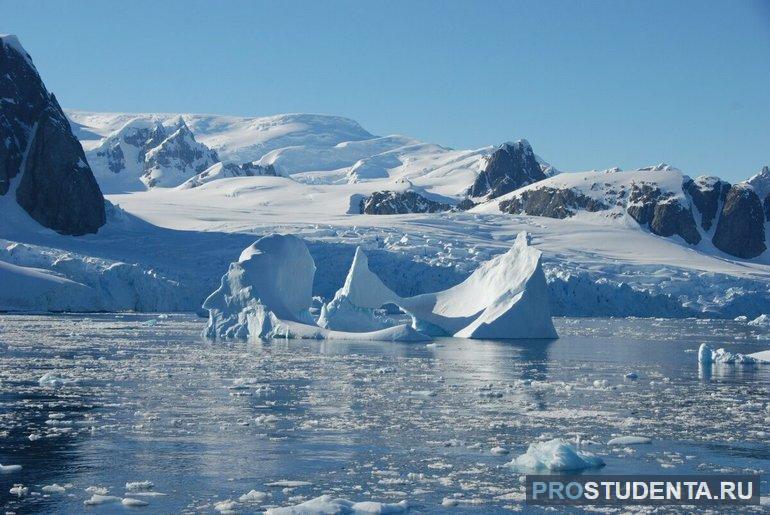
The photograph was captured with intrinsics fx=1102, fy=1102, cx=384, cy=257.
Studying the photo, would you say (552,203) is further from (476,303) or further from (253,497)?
(253,497)

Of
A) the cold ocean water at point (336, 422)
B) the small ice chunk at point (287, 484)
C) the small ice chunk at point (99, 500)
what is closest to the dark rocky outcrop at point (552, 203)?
the cold ocean water at point (336, 422)

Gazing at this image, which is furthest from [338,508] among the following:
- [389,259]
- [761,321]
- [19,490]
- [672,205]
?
[672,205]

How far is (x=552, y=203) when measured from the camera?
9300cm

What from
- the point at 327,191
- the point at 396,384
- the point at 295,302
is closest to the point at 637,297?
the point at 295,302

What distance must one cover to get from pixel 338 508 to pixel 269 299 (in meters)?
22.7

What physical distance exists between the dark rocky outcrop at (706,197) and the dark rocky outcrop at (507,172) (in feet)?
92.3

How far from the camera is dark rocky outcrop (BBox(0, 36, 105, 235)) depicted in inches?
2709

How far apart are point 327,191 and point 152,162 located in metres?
49.5

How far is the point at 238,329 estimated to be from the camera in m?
33.6

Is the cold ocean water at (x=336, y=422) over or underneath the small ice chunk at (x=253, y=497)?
over

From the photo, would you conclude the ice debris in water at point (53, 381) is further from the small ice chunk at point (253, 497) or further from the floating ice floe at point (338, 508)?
the floating ice floe at point (338, 508)

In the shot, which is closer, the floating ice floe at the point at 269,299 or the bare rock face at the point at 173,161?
the floating ice floe at the point at 269,299

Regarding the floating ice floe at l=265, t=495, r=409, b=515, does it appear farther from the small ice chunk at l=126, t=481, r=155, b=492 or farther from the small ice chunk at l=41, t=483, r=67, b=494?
the small ice chunk at l=41, t=483, r=67, b=494

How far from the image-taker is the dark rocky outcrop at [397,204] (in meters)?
103
